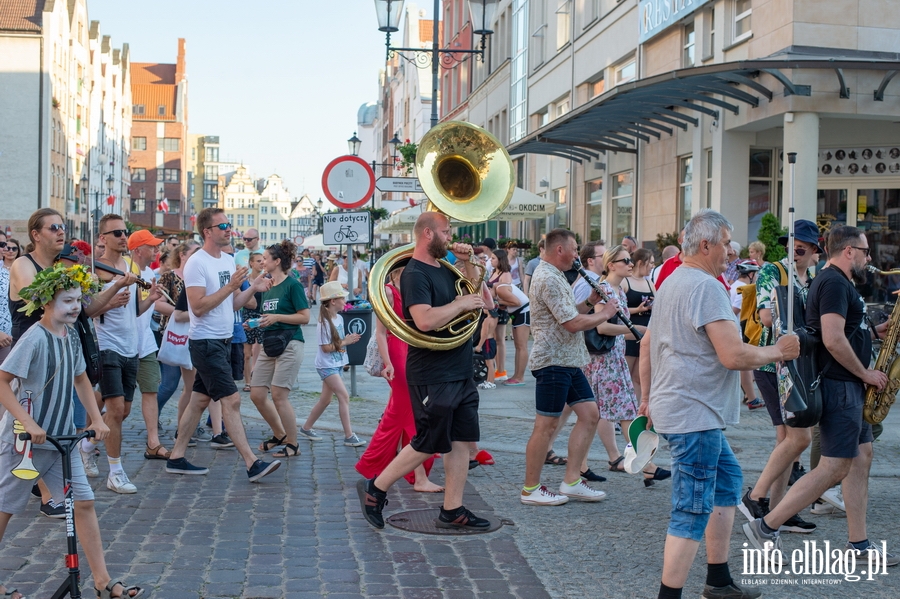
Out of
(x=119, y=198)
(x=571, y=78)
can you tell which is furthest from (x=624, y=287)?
(x=119, y=198)

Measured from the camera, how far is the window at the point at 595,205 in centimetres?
2483

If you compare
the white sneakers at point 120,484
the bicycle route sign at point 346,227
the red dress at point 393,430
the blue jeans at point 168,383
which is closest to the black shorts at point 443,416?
the red dress at point 393,430

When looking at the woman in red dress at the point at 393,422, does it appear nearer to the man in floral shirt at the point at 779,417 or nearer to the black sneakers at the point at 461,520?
the black sneakers at the point at 461,520

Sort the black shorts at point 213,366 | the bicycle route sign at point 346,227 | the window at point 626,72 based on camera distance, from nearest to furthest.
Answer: the black shorts at point 213,366
the bicycle route sign at point 346,227
the window at point 626,72

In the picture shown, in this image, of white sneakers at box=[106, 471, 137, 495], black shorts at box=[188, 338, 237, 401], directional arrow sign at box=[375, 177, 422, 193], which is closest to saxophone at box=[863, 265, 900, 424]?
black shorts at box=[188, 338, 237, 401]

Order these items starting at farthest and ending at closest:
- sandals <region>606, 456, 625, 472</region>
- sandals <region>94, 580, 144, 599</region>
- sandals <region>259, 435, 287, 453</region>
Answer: sandals <region>259, 435, 287, 453</region> → sandals <region>606, 456, 625, 472</region> → sandals <region>94, 580, 144, 599</region>

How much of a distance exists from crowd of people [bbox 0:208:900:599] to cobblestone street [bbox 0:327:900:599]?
215 millimetres

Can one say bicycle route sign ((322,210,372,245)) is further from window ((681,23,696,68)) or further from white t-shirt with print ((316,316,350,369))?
window ((681,23,696,68))

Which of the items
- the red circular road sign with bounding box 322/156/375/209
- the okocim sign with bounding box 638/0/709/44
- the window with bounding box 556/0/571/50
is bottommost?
the red circular road sign with bounding box 322/156/375/209

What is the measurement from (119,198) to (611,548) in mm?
81515

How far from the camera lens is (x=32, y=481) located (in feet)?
14.6

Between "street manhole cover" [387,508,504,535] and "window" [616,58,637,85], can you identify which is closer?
"street manhole cover" [387,508,504,535]

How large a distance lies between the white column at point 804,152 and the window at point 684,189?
3747 mm

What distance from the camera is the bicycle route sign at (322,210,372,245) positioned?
11031mm
